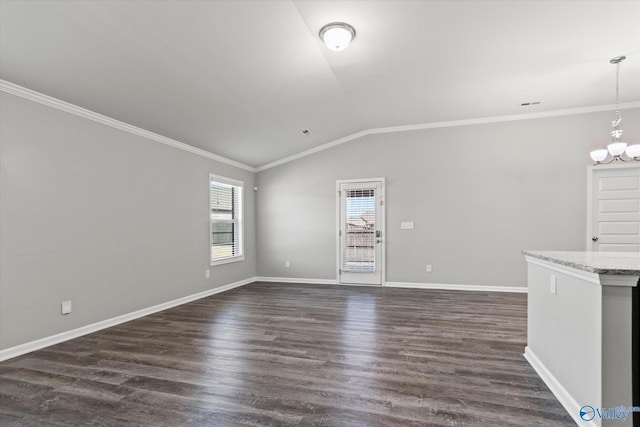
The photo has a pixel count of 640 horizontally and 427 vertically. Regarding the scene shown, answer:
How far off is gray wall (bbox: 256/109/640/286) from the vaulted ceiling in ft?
2.33

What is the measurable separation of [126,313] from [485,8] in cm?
499

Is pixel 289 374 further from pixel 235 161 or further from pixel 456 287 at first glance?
pixel 235 161

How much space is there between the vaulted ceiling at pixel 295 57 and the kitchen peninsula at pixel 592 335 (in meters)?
2.14

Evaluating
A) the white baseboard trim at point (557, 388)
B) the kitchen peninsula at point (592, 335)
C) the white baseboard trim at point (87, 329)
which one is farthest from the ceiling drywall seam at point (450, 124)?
the white baseboard trim at point (557, 388)

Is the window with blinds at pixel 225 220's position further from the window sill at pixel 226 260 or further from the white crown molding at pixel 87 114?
the white crown molding at pixel 87 114

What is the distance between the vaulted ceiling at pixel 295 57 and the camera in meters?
2.37

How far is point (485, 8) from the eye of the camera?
8.29ft

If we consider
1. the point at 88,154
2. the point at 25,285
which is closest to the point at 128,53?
the point at 88,154

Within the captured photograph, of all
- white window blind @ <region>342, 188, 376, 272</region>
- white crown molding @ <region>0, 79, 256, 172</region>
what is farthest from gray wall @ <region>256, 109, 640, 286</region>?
white crown molding @ <region>0, 79, 256, 172</region>

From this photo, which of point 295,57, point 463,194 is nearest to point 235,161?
point 295,57

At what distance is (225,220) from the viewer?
5.86 m

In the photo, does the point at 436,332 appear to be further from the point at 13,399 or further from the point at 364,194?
the point at 13,399

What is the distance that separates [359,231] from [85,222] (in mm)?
4308

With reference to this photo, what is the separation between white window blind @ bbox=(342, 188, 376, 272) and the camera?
19.6ft
